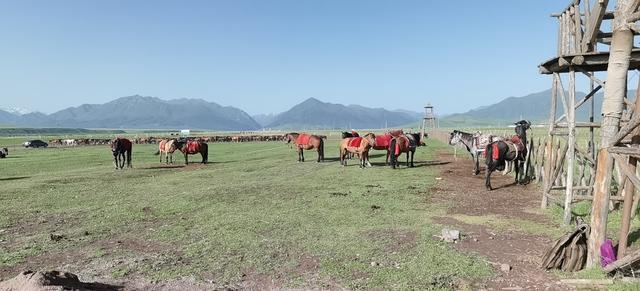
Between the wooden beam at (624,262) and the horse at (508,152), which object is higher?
the horse at (508,152)

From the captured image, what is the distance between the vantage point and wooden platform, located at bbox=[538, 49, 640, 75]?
9.61 metres

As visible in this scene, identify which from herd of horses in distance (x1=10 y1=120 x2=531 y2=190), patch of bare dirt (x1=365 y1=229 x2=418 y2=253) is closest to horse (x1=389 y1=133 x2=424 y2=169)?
herd of horses in distance (x1=10 y1=120 x2=531 y2=190)

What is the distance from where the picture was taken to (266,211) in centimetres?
1236

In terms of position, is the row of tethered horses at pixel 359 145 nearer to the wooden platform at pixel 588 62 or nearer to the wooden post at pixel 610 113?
the wooden platform at pixel 588 62

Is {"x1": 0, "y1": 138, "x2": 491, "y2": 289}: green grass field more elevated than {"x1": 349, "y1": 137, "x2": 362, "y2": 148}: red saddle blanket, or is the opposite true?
{"x1": 349, "y1": 137, "x2": 362, "y2": 148}: red saddle blanket

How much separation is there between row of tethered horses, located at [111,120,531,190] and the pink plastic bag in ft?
30.4

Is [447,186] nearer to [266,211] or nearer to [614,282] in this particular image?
[266,211]

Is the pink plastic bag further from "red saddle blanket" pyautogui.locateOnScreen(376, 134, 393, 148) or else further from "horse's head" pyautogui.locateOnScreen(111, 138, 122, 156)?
"horse's head" pyautogui.locateOnScreen(111, 138, 122, 156)

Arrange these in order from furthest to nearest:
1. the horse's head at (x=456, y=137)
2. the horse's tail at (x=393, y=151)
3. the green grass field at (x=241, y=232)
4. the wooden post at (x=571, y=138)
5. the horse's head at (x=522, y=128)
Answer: the horse's head at (x=456, y=137)
the horse's tail at (x=393, y=151)
the horse's head at (x=522, y=128)
the wooden post at (x=571, y=138)
the green grass field at (x=241, y=232)

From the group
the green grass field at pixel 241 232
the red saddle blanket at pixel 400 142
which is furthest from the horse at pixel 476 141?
the green grass field at pixel 241 232

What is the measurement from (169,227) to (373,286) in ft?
19.8

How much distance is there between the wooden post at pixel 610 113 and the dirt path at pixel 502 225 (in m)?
1.08

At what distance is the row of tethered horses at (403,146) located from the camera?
16906 millimetres

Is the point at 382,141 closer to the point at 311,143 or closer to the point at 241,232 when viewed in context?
the point at 311,143
